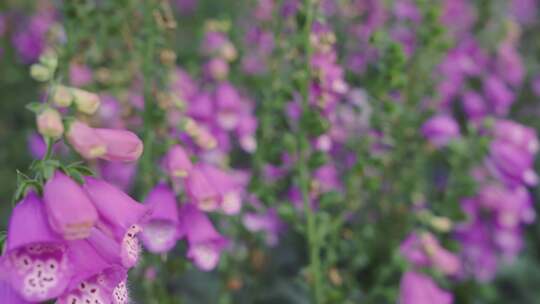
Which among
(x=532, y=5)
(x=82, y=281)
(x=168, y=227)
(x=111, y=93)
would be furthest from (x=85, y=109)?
(x=532, y=5)

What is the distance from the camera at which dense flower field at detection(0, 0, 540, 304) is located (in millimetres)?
1117

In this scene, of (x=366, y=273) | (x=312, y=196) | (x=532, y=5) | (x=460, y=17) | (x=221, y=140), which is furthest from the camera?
(x=532, y=5)

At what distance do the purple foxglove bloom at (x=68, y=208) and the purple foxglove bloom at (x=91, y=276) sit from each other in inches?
2.1

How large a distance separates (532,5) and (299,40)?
10.4 feet

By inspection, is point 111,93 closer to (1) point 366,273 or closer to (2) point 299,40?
(2) point 299,40

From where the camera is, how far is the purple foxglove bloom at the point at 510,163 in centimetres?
250

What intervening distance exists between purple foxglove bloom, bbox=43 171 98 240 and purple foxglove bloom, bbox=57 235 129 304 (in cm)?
5

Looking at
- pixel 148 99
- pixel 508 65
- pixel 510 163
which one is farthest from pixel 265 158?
pixel 508 65

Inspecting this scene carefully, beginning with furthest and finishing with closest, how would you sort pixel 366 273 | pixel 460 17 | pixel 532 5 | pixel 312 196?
pixel 532 5 → pixel 460 17 → pixel 366 273 → pixel 312 196

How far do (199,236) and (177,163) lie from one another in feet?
0.62

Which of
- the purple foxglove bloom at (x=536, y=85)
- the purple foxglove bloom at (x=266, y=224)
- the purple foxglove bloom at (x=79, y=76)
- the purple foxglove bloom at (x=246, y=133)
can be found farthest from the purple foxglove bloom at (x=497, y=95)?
the purple foxglove bloom at (x=79, y=76)

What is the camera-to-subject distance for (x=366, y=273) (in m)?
2.70

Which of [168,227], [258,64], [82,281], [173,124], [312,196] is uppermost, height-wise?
[258,64]

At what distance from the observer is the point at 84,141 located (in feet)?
3.62
